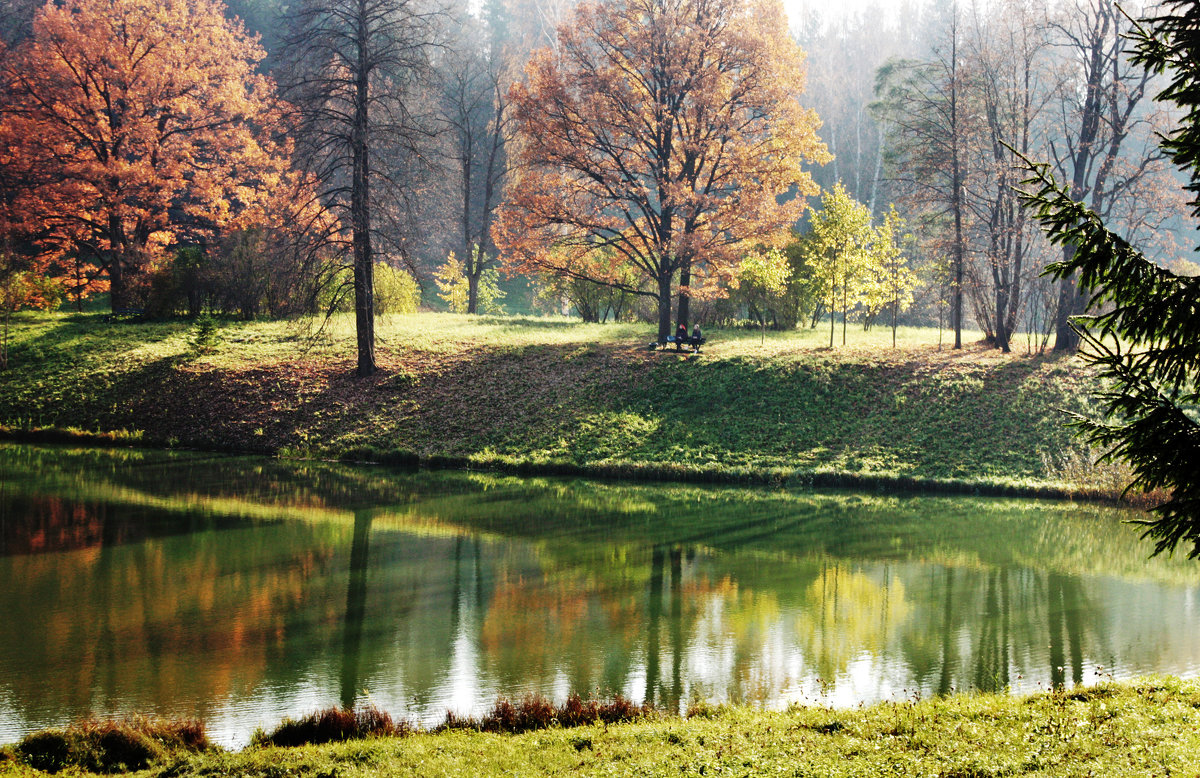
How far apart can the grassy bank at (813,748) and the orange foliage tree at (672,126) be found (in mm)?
20036

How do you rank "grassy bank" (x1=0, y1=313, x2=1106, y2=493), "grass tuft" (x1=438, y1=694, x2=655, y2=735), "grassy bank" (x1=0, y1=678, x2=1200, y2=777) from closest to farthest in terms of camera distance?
"grassy bank" (x1=0, y1=678, x2=1200, y2=777) → "grass tuft" (x1=438, y1=694, x2=655, y2=735) → "grassy bank" (x1=0, y1=313, x2=1106, y2=493)

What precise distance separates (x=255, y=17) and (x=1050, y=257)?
4665 centimetres

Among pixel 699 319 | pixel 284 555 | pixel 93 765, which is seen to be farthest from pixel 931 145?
pixel 93 765

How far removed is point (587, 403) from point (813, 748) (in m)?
17.6

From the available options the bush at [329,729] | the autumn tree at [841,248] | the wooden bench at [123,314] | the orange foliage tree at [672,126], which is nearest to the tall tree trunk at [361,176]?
the orange foliage tree at [672,126]

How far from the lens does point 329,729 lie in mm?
6648

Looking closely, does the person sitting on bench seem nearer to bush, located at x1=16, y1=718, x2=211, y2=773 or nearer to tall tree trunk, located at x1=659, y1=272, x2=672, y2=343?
tall tree trunk, located at x1=659, y1=272, x2=672, y2=343

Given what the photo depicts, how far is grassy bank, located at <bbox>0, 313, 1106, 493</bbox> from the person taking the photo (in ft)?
65.5

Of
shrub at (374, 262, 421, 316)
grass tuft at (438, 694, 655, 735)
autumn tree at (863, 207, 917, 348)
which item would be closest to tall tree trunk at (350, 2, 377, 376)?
shrub at (374, 262, 421, 316)

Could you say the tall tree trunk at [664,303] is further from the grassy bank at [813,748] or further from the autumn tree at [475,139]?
the grassy bank at [813,748]

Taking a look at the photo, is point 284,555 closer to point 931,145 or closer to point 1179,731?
point 1179,731

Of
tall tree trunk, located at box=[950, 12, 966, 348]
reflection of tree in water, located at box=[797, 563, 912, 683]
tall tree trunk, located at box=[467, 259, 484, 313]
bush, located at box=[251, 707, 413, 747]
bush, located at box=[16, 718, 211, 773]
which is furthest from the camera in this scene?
tall tree trunk, located at box=[467, 259, 484, 313]

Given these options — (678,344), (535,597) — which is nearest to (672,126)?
(678,344)

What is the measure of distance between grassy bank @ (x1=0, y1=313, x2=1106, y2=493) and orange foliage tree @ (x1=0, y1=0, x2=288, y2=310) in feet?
14.6
